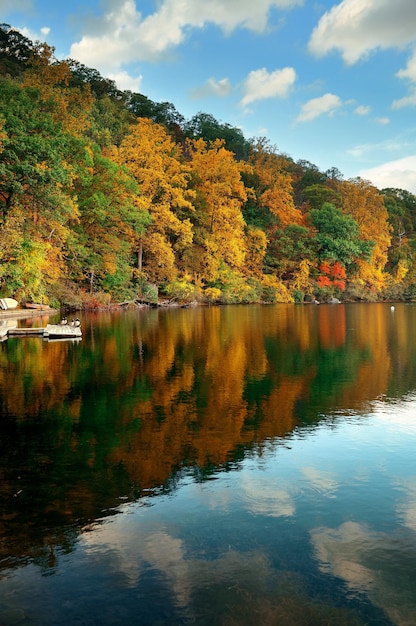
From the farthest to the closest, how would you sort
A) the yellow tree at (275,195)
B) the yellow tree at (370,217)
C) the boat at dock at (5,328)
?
the yellow tree at (370,217) → the yellow tree at (275,195) → the boat at dock at (5,328)

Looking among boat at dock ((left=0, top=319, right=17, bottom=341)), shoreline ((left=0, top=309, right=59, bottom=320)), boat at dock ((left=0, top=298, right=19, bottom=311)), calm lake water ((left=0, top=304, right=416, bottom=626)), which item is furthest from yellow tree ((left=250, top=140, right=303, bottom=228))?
calm lake water ((left=0, top=304, right=416, bottom=626))

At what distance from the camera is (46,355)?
1617cm

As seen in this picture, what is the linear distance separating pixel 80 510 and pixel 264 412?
483cm

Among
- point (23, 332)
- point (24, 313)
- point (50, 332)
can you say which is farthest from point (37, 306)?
point (50, 332)

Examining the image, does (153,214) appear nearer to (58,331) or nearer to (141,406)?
(58,331)

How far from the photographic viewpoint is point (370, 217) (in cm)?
7169

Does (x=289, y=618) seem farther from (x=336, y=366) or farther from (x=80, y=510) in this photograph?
(x=336, y=366)

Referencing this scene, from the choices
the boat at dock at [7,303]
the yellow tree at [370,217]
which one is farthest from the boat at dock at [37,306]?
the yellow tree at [370,217]

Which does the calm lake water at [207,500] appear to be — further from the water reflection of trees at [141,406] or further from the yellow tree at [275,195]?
the yellow tree at [275,195]

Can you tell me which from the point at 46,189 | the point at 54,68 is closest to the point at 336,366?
the point at 46,189

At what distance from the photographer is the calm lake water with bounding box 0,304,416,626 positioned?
3906 millimetres

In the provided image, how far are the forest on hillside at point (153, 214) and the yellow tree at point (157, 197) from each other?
132 millimetres

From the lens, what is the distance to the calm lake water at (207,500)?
391cm

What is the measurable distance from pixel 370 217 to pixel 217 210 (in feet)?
92.3
